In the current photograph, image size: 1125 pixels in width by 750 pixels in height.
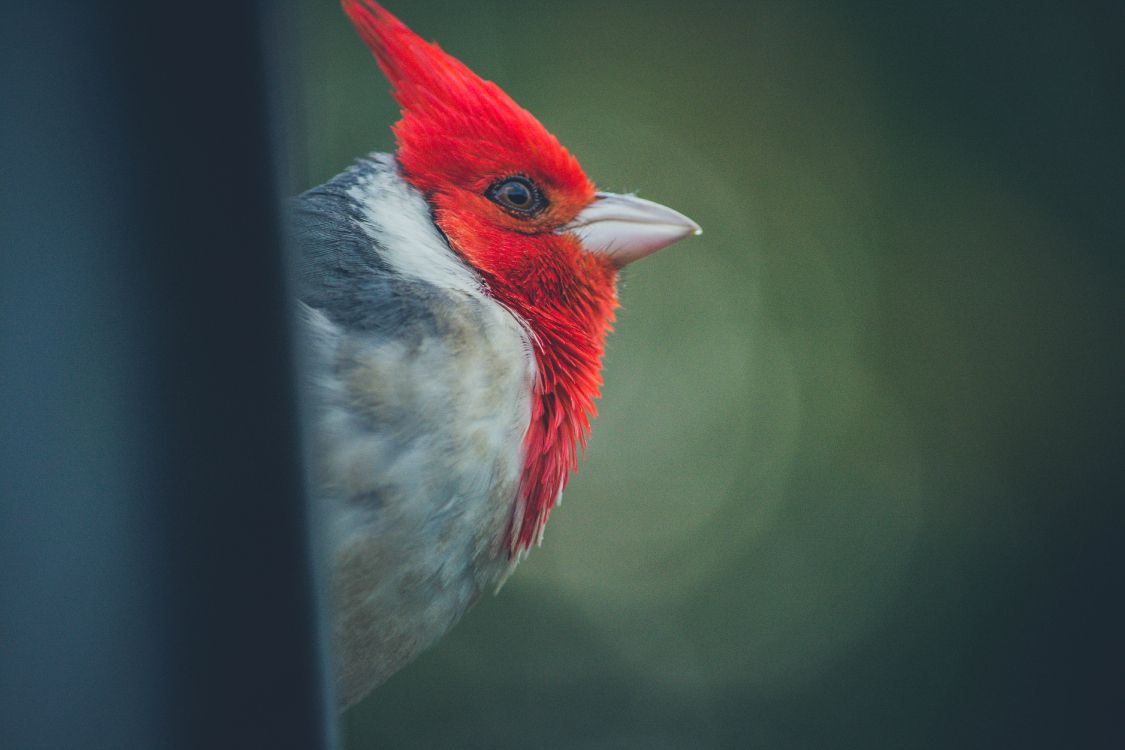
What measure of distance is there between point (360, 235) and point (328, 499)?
0.61 feet

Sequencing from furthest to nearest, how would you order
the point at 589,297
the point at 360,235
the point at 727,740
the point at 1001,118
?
the point at 727,740 → the point at 1001,118 → the point at 589,297 → the point at 360,235

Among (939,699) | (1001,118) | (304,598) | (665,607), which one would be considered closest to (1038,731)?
(939,699)

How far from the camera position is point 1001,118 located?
1.51 metres

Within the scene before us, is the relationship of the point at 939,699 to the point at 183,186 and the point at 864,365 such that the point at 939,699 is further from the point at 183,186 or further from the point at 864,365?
the point at 183,186

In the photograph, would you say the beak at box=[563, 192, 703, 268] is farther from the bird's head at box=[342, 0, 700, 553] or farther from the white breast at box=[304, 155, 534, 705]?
the white breast at box=[304, 155, 534, 705]

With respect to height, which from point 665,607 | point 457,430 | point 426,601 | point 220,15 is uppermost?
point 220,15

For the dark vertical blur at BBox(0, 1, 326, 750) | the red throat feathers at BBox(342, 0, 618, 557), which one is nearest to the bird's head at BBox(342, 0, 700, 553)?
the red throat feathers at BBox(342, 0, 618, 557)

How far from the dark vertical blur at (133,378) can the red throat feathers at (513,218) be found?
1.26ft

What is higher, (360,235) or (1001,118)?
(1001,118)

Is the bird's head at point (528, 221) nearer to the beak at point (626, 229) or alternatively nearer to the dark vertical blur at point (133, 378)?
the beak at point (626, 229)

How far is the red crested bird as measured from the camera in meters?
0.50

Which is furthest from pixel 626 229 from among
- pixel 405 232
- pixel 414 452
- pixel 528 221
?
pixel 414 452

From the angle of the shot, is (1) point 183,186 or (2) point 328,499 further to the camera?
(2) point 328,499

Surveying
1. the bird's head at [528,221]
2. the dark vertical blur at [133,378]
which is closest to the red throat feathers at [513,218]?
the bird's head at [528,221]
